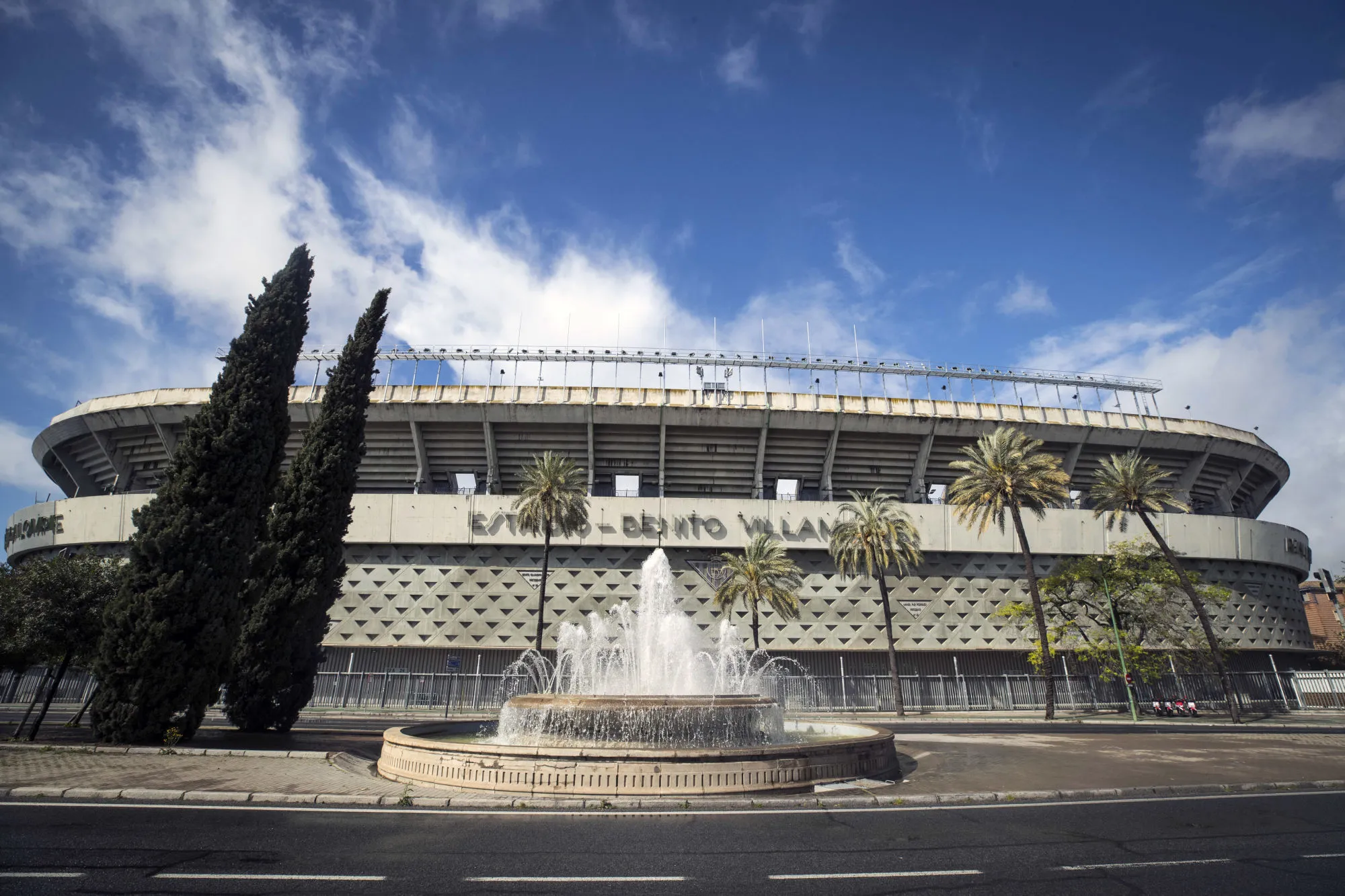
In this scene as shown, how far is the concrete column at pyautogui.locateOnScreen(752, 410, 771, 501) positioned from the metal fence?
39.5 ft

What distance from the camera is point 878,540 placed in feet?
115

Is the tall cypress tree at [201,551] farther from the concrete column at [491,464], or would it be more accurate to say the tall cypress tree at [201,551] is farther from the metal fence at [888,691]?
the concrete column at [491,464]

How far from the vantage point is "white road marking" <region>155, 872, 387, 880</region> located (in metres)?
5.95

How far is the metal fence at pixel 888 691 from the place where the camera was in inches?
1172

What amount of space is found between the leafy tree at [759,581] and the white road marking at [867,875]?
29039 mm

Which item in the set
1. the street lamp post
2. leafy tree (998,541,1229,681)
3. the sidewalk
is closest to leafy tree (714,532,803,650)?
leafy tree (998,541,1229,681)

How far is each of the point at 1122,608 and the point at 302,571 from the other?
39.6 metres

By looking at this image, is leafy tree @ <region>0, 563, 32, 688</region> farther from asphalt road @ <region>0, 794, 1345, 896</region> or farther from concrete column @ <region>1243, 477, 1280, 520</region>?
concrete column @ <region>1243, 477, 1280, 520</region>

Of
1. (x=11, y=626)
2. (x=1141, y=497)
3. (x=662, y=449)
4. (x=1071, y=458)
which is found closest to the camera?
(x=11, y=626)

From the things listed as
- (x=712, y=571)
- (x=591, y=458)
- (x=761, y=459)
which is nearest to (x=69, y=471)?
(x=591, y=458)

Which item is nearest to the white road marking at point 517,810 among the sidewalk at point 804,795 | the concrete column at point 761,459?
the sidewalk at point 804,795

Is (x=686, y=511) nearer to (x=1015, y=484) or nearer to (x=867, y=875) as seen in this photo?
(x=1015, y=484)

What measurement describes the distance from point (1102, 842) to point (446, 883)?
726cm

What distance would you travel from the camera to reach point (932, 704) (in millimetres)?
33344
